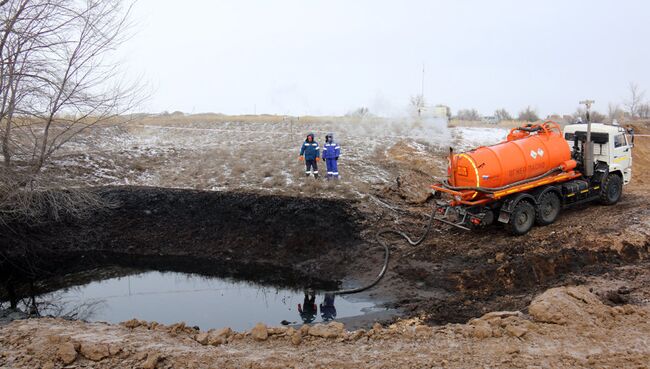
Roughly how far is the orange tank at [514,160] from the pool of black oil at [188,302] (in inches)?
160

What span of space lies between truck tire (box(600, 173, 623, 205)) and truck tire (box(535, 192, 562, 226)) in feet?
6.39

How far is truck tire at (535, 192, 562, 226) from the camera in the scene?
12.2m

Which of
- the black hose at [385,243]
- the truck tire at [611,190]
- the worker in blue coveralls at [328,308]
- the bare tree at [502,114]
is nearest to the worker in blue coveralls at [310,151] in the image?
the black hose at [385,243]

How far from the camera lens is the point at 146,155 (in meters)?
22.3

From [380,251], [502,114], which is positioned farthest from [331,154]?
[502,114]

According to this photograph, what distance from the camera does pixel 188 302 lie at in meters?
11.1

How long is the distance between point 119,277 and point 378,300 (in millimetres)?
7297

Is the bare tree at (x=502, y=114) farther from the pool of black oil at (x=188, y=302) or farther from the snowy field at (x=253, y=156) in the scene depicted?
the pool of black oil at (x=188, y=302)

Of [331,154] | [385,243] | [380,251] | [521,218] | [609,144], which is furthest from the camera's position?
[331,154]

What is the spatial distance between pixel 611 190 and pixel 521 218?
3.81 meters

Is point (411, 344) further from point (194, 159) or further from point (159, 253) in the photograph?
point (194, 159)

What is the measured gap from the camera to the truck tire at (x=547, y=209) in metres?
12.2

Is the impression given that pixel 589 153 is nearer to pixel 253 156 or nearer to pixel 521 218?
pixel 521 218

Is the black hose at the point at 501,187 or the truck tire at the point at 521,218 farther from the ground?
the black hose at the point at 501,187
